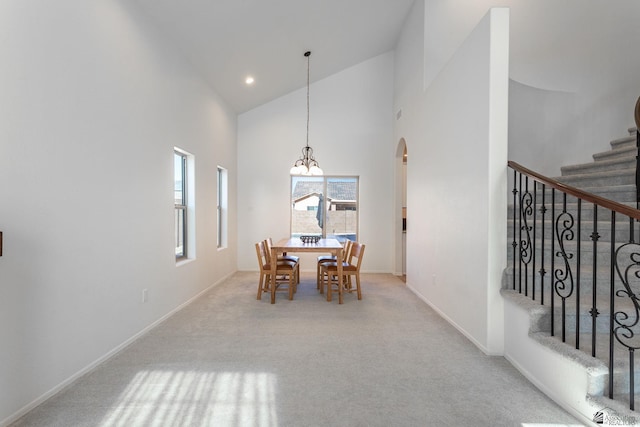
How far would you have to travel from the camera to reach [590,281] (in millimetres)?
→ 2541

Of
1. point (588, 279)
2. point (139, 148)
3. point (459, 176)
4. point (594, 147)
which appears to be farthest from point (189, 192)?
point (594, 147)

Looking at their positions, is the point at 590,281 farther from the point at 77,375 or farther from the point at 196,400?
the point at 77,375

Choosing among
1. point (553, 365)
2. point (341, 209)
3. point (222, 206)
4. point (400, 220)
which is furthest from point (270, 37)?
point (553, 365)

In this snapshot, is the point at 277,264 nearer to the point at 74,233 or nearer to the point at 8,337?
the point at 74,233

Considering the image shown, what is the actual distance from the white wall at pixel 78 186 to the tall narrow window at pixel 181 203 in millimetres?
513

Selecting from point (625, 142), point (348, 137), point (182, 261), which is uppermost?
point (348, 137)

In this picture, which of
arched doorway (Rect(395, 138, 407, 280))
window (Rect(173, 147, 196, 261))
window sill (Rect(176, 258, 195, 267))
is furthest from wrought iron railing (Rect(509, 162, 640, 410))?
window (Rect(173, 147, 196, 261))

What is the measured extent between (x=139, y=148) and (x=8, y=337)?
188 cm

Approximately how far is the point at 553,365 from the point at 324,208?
5201 mm

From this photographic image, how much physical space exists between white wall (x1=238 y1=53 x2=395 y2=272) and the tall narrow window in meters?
2.33

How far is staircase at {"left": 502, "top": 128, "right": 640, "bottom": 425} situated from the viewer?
1.86 m

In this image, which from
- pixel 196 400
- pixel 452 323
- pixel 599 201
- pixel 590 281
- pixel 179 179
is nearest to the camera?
pixel 599 201

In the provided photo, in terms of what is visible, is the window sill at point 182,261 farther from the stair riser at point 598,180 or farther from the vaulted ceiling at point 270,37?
the stair riser at point 598,180

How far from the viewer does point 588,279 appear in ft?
8.36
